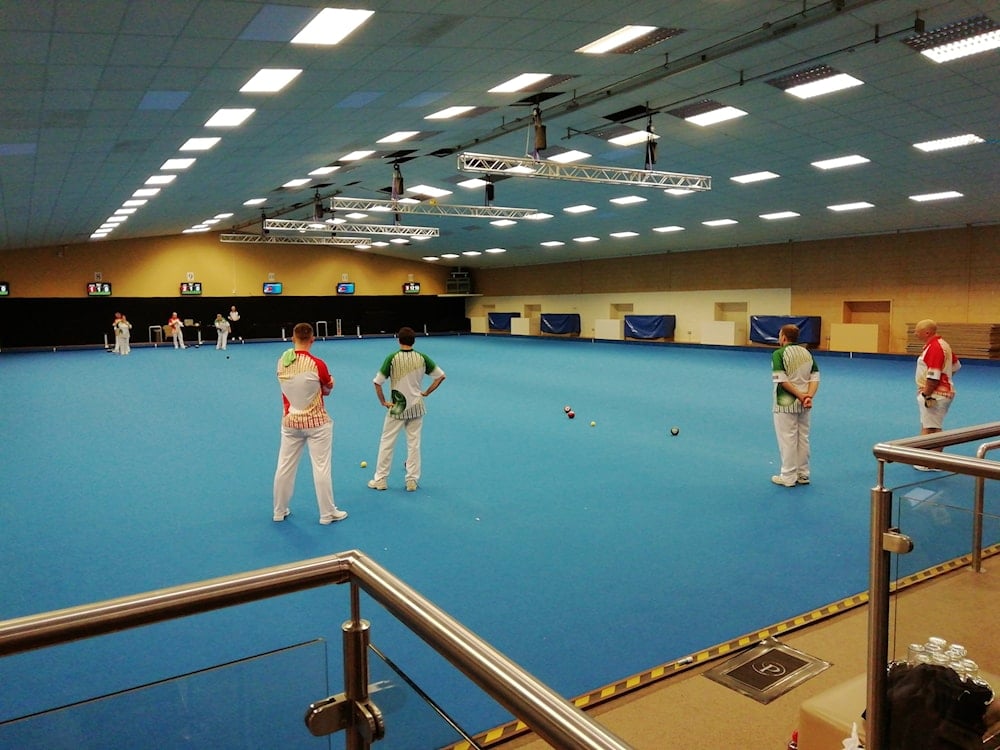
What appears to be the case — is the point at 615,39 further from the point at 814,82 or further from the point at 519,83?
the point at 814,82

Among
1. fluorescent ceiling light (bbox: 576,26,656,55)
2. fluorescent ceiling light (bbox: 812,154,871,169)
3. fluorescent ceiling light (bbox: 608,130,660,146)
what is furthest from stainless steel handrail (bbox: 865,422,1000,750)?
fluorescent ceiling light (bbox: 812,154,871,169)

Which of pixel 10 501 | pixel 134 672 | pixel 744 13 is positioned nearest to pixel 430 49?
pixel 744 13

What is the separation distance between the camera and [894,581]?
119 inches

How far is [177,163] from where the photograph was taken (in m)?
16.1

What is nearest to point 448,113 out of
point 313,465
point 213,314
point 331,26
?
point 331,26

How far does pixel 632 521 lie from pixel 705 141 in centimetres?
1211

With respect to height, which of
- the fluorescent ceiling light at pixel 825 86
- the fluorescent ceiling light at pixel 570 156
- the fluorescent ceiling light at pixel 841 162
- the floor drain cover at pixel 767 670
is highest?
the fluorescent ceiling light at pixel 570 156

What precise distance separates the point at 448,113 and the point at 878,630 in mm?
13346

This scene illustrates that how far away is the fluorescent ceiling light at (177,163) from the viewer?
51.6ft

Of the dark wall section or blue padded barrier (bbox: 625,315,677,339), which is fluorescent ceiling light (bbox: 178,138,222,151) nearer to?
blue padded barrier (bbox: 625,315,677,339)

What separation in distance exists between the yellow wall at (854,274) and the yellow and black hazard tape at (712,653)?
76.7ft

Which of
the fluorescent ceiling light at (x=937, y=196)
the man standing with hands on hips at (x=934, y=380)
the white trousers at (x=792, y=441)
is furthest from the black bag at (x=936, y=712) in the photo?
the fluorescent ceiling light at (x=937, y=196)

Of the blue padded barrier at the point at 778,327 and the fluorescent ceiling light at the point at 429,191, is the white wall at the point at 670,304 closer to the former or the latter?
the blue padded barrier at the point at 778,327

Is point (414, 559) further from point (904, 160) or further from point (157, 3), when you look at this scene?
point (904, 160)
